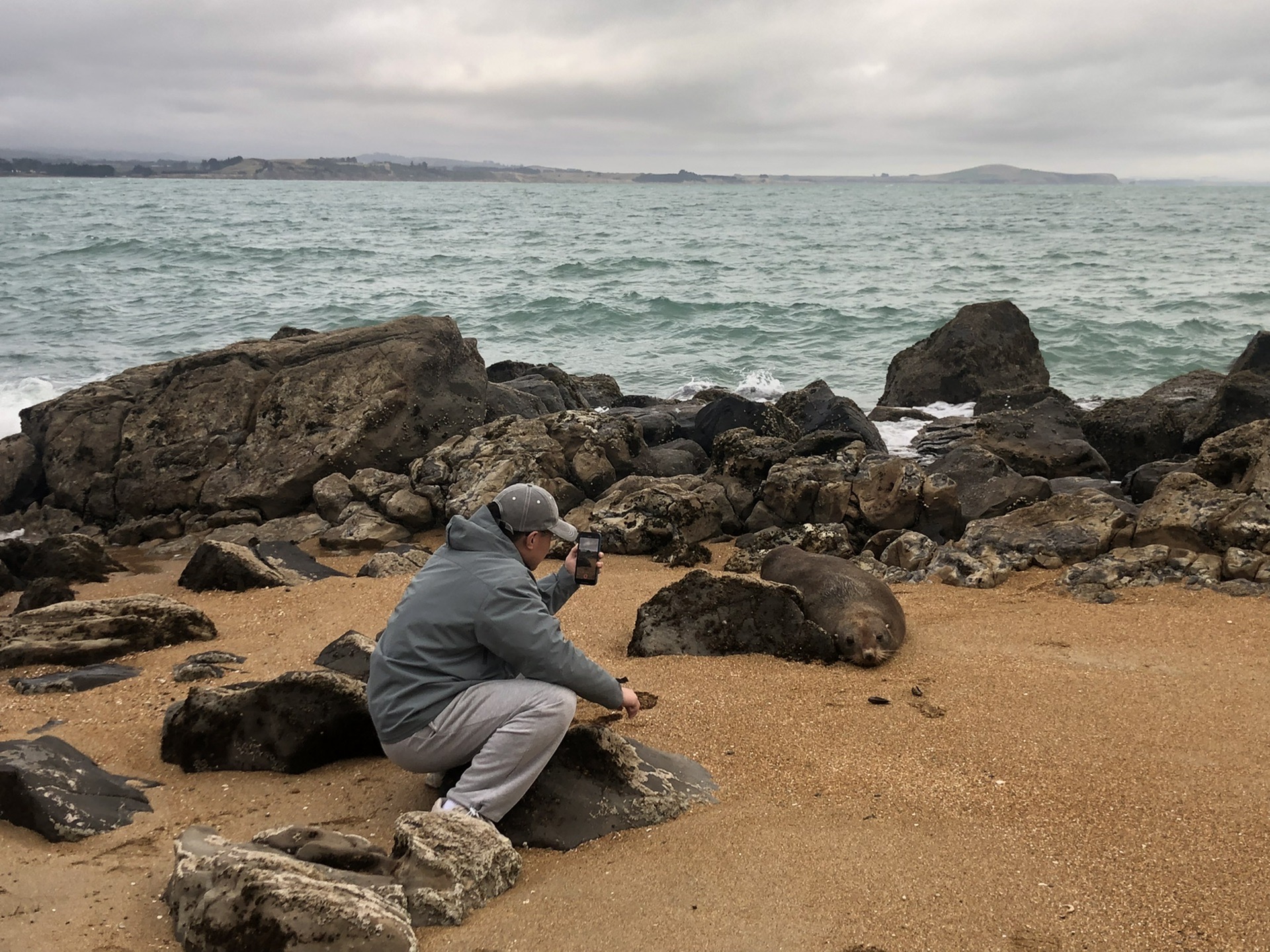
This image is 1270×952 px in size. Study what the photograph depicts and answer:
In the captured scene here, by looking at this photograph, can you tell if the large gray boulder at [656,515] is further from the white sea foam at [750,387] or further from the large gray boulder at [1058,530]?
the white sea foam at [750,387]

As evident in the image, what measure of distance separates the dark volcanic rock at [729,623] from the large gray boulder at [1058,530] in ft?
8.68

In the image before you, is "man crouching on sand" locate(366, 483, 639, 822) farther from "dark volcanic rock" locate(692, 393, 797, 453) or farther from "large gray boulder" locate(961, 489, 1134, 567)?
"dark volcanic rock" locate(692, 393, 797, 453)

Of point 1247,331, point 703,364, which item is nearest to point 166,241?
point 703,364

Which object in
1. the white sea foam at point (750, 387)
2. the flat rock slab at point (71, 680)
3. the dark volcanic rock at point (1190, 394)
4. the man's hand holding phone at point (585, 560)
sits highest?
the man's hand holding phone at point (585, 560)

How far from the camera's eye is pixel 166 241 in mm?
43156

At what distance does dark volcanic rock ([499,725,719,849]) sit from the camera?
13.8 ft

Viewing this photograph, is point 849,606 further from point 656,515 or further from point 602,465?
point 602,465

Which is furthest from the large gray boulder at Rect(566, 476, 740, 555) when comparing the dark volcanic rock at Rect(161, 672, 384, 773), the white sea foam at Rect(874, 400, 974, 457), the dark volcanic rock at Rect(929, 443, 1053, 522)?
the dark volcanic rock at Rect(161, 672, 384, 773)

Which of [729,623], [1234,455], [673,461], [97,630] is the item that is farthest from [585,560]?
[673,461]

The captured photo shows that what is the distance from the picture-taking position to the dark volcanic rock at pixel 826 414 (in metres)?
12.4

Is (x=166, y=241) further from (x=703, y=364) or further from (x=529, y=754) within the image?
(x=529, y=754)

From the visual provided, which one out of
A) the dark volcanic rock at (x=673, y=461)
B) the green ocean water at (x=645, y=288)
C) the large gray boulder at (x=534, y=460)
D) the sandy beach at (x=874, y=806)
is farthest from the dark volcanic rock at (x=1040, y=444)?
the green ocean water at (x=645, y=288)

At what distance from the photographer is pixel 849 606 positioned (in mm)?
6531

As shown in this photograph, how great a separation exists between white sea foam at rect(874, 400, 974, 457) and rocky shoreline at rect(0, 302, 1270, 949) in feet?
1.02
